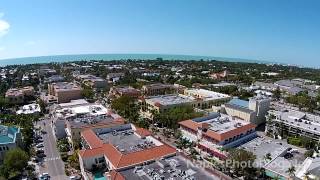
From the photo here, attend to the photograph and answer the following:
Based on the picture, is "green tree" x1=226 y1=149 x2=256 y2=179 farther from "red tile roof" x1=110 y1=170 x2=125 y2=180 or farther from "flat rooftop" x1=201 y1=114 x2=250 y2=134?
"red tile roof" x1=110 y1=170 x2=125 y2=180

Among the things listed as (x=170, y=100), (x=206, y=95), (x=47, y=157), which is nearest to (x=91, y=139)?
(x=47, y=157)

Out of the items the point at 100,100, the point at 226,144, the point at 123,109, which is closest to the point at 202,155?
the point at 226,144

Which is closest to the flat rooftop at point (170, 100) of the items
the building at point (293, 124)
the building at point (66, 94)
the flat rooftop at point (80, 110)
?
the flat rooftop at point (80, 110)

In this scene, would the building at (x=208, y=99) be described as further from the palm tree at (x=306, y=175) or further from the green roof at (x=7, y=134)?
the green roof at (x=7, y=134)

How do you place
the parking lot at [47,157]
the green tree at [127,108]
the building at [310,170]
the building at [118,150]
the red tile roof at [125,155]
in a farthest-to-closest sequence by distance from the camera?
the green tree at [127,108]
the parking lot at [47,157]
the building at [118,150]
the red tile roof at [125,155]
the building at [310,170]

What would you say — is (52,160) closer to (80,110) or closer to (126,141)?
(126,141)

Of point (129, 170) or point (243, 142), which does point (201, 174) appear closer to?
point (129, 170)
